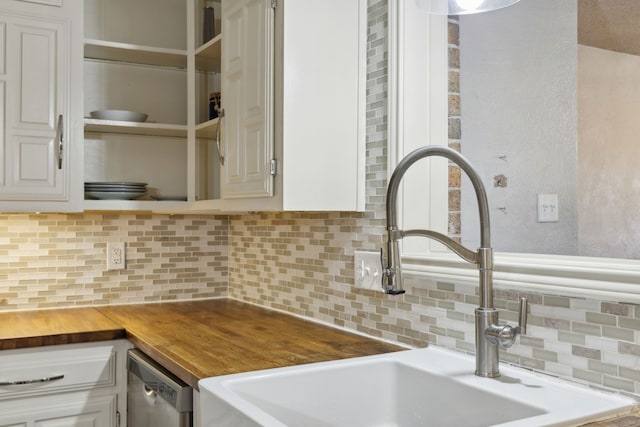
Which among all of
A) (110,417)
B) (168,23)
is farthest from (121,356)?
(168,23)

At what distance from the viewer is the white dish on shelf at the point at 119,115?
8.30 ft

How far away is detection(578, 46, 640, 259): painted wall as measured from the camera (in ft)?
6.54

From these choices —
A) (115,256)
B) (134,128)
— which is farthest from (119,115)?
(115,256)

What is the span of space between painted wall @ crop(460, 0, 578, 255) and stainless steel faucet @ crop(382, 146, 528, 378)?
66cm

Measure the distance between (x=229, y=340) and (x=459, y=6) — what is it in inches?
45.5

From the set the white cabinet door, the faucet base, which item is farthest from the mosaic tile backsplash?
the white cabinet door

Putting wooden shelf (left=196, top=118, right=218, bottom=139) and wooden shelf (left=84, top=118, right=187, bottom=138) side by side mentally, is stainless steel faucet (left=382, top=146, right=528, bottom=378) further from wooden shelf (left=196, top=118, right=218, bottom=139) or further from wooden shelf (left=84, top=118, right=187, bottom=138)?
wooden shelf (left=84, top=118, right=187, bottom=138)

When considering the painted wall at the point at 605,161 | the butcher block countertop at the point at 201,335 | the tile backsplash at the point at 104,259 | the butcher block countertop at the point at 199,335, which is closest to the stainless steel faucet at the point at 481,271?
the butcher block countertop at the point at 201,335

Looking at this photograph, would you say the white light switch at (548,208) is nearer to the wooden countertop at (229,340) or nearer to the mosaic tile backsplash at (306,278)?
the mosaic tile backsplash at (306,278)

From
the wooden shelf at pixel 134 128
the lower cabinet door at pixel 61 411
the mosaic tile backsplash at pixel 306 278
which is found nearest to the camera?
the mosaic tile backsplash at pixel 306 278

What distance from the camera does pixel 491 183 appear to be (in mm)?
2145

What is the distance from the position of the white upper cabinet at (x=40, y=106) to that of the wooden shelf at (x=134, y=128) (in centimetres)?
14

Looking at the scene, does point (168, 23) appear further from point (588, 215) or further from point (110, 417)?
point (588, 215)

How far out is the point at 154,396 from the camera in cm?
175
